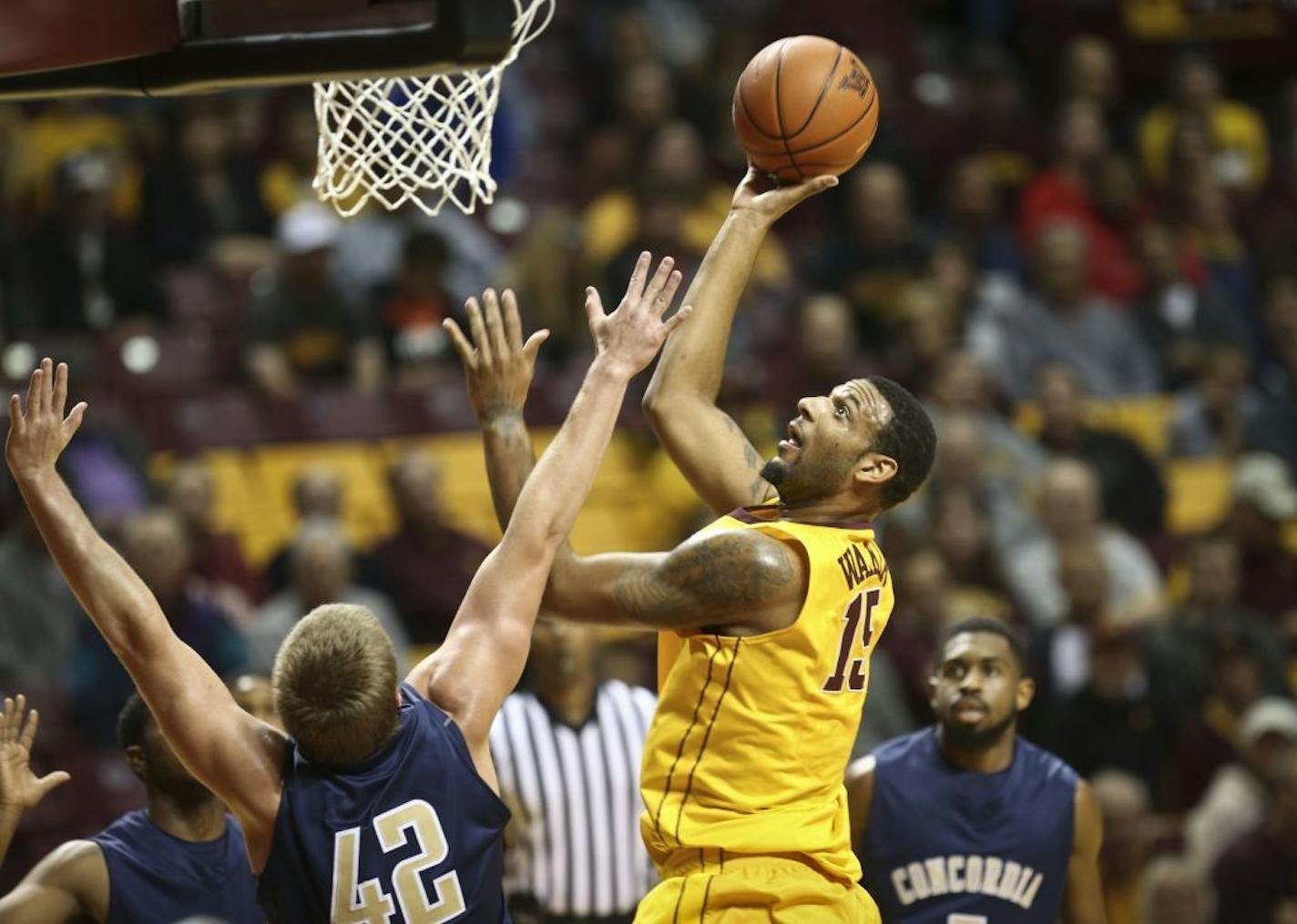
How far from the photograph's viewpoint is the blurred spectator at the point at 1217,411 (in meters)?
10.8

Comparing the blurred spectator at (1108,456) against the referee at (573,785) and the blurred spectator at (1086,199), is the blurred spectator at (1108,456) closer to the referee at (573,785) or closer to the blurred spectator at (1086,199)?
the blurred spectator at (1086,199)

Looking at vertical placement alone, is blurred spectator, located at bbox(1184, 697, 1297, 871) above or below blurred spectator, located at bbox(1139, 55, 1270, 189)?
below

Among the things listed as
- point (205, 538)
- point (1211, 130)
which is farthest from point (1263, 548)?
point (205, 538)

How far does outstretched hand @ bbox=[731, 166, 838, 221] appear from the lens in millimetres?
5242

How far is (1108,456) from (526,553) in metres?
Result: 6.20

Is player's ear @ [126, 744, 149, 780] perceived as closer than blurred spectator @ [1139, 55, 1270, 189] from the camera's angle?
Yes

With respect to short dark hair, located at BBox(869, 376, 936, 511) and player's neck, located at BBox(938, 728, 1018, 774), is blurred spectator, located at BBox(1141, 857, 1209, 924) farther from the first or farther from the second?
short dark hair, located at BBox(869, 376, 936, 511)

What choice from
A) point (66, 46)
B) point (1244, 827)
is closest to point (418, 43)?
point (66, 46)

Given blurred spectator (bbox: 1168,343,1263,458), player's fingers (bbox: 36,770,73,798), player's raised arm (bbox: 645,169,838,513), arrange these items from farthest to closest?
1. blurred spectator (bbox: 1168,343,1263,458)
2. player's raised arm (bbox: 645,169,838,513)
3. player's fingers (bbox: 36,770,73,798)

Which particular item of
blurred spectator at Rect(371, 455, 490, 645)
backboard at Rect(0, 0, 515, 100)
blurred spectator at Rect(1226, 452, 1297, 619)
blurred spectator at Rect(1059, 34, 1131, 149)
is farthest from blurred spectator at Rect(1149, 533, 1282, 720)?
backboard at Rect(0, 0, 515, 100)

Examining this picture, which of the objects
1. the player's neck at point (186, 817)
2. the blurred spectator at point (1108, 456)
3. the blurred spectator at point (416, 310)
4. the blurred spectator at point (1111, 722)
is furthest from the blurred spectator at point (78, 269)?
the player's neck at point (186, 817)

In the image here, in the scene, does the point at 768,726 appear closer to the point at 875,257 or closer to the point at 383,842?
the point at 383,842

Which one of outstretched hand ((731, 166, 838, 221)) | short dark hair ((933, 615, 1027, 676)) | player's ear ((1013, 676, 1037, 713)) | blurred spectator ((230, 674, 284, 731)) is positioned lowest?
player's ear ((1013, 676, 1037, 713))

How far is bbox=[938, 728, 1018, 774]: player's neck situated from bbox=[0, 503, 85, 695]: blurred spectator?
365cm
